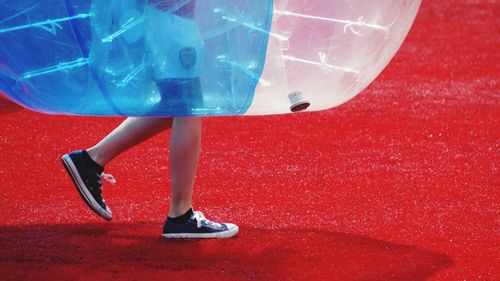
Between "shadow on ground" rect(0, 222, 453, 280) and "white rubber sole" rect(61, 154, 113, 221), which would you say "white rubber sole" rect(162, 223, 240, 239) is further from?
"white rubber sole" rect(61, 154, 113, 221)

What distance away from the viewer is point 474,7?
312 inches

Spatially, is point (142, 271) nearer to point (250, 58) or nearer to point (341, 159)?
point (250, 58)

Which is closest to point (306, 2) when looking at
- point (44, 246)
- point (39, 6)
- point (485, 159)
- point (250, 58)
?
point (250, 58)

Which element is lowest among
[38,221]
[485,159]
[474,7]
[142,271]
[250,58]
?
[142,271]

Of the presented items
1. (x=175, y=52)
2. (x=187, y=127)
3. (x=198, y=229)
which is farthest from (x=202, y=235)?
(x=175, y=52)

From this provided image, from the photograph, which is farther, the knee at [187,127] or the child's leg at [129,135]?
the child's leg at [129,135]

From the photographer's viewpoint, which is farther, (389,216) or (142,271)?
(389,216)

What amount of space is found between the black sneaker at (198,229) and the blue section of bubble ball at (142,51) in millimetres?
600

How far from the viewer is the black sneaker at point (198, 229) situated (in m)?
3.59

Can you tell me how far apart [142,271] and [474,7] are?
5.41 meters

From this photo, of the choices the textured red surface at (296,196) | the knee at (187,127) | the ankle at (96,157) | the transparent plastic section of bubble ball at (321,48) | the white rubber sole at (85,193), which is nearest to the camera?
the transparent plastic section of bubble ball at (321,48)

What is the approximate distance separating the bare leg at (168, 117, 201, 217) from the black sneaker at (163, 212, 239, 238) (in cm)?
12

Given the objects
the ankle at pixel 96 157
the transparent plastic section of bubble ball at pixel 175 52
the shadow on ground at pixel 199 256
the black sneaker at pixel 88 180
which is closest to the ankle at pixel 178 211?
the shadow on ground at pixel 199 256

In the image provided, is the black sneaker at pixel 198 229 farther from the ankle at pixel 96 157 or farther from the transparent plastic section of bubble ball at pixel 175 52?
the transparent plastic section of bubble ball at pixel 175 52
